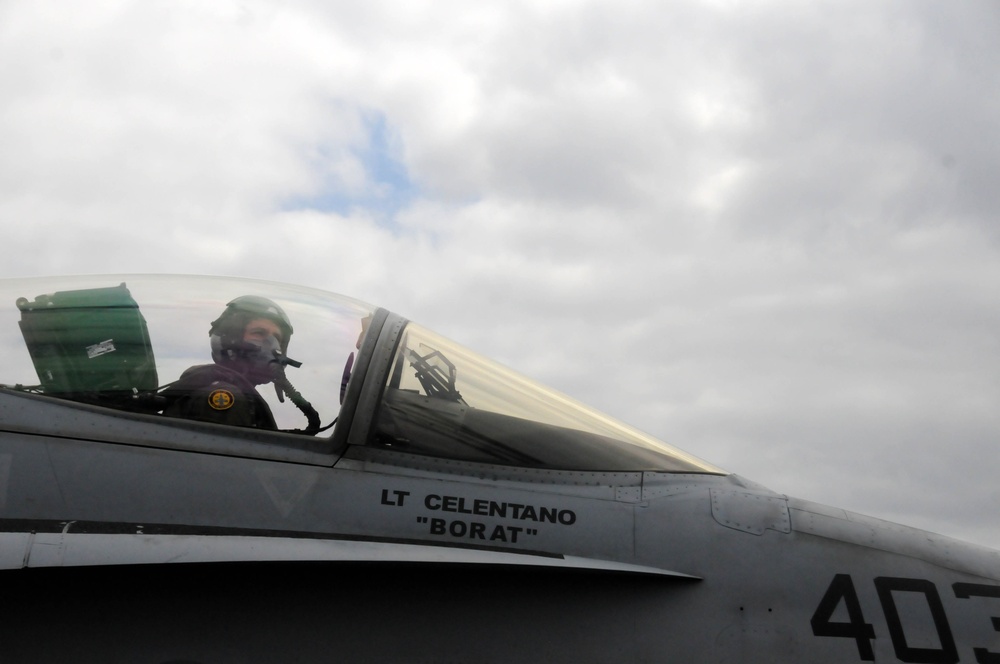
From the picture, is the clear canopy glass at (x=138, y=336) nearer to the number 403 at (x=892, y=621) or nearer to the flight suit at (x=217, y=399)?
the flight suit at (x=217, y=399)

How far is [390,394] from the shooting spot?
15.6ft

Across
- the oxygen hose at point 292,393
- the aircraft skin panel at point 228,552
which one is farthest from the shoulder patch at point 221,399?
the aircraft skin panel at point 228,552

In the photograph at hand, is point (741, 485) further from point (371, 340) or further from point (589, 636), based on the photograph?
point (371, 340)

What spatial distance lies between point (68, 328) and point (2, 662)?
1.73m

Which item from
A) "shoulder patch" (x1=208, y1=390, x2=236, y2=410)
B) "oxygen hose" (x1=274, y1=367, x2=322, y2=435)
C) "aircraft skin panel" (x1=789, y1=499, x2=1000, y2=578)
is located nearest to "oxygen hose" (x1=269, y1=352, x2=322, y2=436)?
"oxygen hose" (x1=274, y1=367, x2=322, y2=435)

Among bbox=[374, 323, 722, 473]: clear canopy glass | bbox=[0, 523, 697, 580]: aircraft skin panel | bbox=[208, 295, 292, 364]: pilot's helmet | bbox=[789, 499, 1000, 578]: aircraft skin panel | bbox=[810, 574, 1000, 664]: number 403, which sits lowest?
bbox=[810, 574, 1000, 664]: number 403

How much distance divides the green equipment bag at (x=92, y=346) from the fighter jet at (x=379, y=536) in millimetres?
15

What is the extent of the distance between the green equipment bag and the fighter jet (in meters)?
0.02

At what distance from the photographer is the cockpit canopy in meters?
4.61

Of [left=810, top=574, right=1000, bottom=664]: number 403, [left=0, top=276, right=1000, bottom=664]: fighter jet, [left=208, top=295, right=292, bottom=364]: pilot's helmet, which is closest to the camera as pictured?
[left=0, top=276, right=1000, bottom=664]: fighter jet

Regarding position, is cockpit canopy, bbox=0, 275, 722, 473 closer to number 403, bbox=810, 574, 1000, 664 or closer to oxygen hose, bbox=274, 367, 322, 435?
oxygen hose, bbox=274, 367, 322, 435

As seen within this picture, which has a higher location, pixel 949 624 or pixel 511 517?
pixel 511 517

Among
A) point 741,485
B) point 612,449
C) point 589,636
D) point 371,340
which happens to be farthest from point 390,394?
point 741,485

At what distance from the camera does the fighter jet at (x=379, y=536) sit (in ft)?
13.1
